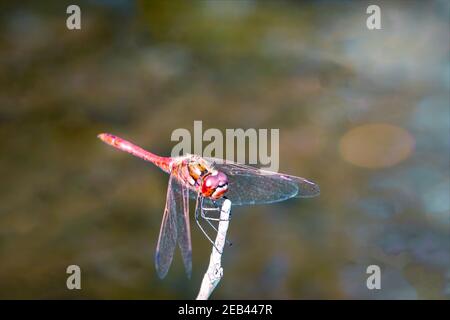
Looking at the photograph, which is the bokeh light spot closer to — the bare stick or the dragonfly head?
the dragonfly head

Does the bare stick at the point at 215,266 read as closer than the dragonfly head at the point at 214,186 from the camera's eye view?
Yes

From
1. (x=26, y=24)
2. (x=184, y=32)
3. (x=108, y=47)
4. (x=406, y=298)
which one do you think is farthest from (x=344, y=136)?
(x=26, y=24)

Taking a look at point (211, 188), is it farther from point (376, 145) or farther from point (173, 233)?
point (376, 145)

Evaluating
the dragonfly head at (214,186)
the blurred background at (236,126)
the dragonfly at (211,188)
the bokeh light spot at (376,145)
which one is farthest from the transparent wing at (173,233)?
the bokeh light spot at (376,145)

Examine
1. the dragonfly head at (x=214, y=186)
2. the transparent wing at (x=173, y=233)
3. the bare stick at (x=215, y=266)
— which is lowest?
the bare stick at (x=215, y=266)

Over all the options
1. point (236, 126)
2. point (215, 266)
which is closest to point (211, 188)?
point (215, 266)

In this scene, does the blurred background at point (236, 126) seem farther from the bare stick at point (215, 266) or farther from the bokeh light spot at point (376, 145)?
the bare stick at point (215, 266)

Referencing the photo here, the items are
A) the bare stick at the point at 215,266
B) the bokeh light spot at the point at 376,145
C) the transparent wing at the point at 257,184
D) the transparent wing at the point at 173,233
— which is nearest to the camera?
the bare stick at the point at 215,266
